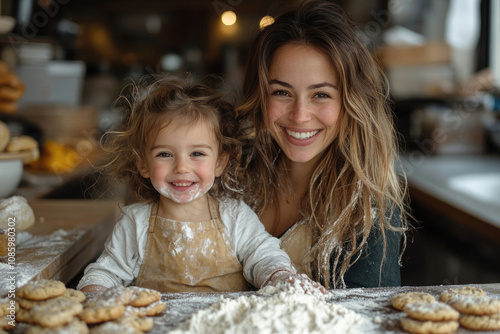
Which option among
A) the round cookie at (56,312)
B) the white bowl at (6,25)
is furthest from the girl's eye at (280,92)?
the white bowl at (6,25)

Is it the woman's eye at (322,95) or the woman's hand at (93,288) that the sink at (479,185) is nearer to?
the woman's eye at (322,95)

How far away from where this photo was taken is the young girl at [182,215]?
1.38 meters

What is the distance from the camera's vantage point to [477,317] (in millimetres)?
948

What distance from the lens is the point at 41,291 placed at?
1.01m

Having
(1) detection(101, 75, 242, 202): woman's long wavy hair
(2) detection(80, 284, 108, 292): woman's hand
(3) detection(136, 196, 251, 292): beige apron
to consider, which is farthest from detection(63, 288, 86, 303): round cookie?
(1) detection(101, 75, 242, 202): woman's long wavy hair

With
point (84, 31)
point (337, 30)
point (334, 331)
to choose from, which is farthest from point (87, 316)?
point (84, 31)

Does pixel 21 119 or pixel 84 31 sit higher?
pixel 84 31

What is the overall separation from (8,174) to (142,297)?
3.40 ft

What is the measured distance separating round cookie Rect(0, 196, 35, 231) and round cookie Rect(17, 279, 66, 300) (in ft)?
1.62

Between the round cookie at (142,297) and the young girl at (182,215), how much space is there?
31cm

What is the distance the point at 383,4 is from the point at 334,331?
230 inches

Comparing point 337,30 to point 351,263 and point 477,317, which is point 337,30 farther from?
point 477,317

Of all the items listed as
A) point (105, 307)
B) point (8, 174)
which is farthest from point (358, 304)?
point (8, 174)

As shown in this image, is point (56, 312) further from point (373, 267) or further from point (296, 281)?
point (373, 267)
